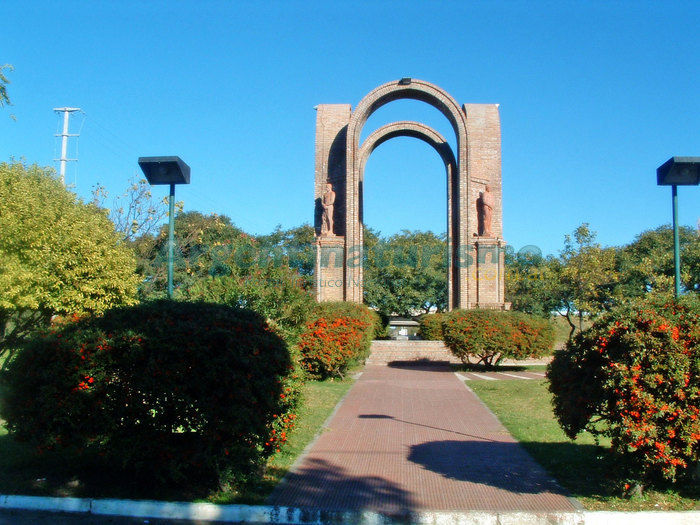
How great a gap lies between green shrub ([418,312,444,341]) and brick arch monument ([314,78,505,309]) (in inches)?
53.9

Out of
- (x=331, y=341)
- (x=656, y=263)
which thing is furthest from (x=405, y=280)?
(x=331, y=341)

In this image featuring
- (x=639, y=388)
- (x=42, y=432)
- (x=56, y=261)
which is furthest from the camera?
(x=56, y=261)

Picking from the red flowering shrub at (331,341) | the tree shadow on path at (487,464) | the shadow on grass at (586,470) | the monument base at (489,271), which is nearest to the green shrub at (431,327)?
the monument base at (489,271)

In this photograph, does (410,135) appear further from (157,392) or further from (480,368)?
(157,392)

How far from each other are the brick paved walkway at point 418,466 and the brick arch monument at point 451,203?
50.0ft

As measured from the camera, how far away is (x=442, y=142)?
30531mm

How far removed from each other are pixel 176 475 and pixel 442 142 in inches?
1055

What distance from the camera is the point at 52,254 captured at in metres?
12.2

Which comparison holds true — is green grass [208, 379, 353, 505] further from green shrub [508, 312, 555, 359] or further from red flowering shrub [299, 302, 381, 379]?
green shrub [508, 312, 555, 359]

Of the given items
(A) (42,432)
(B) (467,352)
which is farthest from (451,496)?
(B) (467,352)

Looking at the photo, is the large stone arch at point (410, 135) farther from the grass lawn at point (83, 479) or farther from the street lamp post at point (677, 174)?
the grass lawn at point (83, 479)

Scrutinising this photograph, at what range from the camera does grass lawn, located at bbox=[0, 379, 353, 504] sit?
19.7ft

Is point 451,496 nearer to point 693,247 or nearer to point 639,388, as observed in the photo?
point 639,388

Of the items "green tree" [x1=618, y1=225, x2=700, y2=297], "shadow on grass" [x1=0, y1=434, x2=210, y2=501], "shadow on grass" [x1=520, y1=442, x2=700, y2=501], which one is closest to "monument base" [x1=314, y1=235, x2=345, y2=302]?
"green tree" [x1=618, y1=225, x2=700, y2=297]
